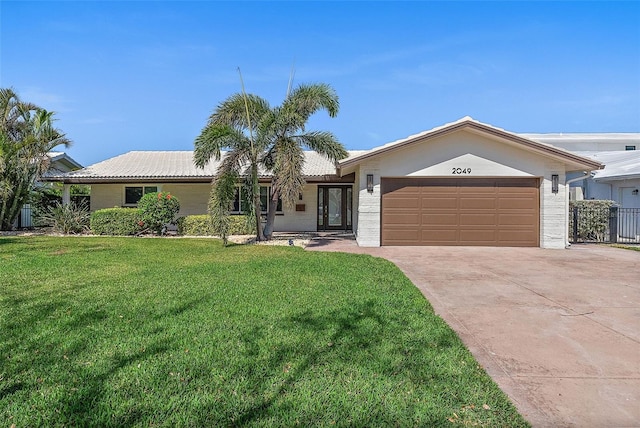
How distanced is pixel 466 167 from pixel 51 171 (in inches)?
771

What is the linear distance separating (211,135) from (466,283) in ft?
29.1

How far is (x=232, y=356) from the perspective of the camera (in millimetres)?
3430

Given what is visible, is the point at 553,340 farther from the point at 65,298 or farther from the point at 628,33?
the point at 628,33

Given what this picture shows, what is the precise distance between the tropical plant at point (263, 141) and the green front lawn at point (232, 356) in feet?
17.9

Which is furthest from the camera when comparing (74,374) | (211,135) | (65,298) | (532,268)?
(211,135)

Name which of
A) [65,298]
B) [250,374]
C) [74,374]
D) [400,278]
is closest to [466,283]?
[400,278]

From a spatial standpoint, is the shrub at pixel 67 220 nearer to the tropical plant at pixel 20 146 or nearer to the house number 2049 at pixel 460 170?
the tropical plant at pixel 20 146

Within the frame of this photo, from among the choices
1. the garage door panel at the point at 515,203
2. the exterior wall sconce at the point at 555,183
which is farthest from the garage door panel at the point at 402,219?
the exterior wall sconce at the point at 555,183

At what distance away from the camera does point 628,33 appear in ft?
43.1

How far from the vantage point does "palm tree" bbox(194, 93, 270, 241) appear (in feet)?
38.4

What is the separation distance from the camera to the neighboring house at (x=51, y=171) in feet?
56.9

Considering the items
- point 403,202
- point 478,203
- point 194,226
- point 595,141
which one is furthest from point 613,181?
point 194,226

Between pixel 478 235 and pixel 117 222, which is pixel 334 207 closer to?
pixel 478 235

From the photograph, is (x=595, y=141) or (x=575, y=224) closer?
(x=575, y=224)
